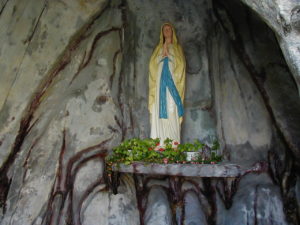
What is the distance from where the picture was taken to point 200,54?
5461 millimetres

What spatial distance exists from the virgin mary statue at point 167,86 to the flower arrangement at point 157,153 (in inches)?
11.8

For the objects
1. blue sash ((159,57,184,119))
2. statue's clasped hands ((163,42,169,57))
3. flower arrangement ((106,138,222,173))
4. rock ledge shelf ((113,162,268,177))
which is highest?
statue's clasped hands ((163,42,169,57))

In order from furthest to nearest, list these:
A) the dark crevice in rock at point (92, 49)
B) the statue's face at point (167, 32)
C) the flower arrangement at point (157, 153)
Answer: the dark crevice in rock at point (92, 49) → the statue's face at point (167, 32) → the flower arrangement at point (157, 153)

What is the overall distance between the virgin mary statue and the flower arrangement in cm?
30

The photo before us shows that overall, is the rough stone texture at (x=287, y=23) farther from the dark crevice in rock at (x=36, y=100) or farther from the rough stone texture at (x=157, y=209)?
the dark crevice in rock at (x=36, y=100)

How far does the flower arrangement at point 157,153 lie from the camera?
4.27 meters

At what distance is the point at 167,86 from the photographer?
488cm

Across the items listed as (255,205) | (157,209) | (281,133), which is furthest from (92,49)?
(255,205)

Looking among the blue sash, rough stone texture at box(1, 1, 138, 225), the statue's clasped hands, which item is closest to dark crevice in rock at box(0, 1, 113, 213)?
rough stone texture at box(1, 1, 138, 225)

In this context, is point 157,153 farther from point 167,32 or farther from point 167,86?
point 167,32

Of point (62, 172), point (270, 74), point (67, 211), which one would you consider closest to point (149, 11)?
point (270, 74)

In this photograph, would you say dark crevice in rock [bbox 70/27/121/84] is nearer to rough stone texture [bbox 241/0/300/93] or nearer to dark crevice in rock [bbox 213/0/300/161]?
dark crevice in rock [bbox 213/0/300/161]

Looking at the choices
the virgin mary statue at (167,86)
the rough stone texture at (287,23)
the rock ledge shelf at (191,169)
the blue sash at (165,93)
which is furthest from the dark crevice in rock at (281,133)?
the rough stone texture at (287,23)

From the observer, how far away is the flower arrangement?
14.0 ft
